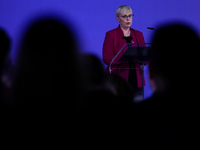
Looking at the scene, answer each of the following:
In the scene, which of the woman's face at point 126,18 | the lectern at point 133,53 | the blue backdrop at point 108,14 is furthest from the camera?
the blue backdrop at point 108,14

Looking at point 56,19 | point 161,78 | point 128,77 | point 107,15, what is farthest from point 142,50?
point 107,15

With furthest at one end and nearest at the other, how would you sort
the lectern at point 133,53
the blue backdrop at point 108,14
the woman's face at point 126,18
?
the blue backdrop at point 108,14 < the woman's face at point 126,18 < the lectern at point 133,53

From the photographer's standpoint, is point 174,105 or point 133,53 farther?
point 133,53

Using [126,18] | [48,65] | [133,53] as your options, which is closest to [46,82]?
[48,65]

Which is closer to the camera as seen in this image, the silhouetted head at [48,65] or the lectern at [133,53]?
the silhouetted head at [48,65]

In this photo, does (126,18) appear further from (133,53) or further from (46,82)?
(46,82)

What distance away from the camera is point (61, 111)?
2.58 feet

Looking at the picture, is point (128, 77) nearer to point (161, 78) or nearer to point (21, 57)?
point (161, 78)

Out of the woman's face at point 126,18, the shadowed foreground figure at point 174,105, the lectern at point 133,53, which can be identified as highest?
the woman's face at point 126,18

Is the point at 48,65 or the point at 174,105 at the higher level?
the point at 48,65

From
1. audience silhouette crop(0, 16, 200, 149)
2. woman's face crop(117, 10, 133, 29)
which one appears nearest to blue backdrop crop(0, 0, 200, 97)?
woman's face crop(117, 10, 133, 29)

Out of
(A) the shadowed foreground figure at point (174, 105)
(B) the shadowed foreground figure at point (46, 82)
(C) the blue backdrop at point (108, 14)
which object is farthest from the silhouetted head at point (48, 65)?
(C) the blue backdrop at point (108, 14)

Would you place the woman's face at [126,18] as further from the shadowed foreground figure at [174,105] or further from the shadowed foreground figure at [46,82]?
the shadowed foreground figure at [46,82]

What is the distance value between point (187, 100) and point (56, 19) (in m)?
0.51
